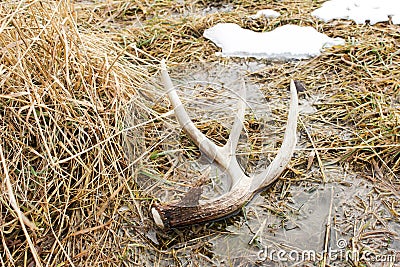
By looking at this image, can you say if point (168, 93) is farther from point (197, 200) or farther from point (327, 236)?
point (327, 236)

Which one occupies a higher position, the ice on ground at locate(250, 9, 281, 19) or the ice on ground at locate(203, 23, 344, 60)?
the ice on ground at locate(250, 9, 281, 19)

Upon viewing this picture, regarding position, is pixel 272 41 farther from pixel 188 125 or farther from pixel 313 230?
pixel 313 230

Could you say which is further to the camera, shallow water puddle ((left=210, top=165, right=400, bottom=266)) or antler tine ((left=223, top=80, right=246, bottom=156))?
antler tine ((left=223, top=80, right=246, bottom=156))

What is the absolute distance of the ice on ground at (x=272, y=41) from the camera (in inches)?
95.0

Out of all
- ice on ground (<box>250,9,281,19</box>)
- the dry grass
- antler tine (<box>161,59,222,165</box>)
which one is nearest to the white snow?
ice on ground (<box>250,9,281,19</box>)

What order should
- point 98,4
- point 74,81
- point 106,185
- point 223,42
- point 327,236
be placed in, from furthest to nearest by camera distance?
point 98,4
point 223,42
point 74,81
point 106,185
point 327,236

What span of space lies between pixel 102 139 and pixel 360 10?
1.72 metres

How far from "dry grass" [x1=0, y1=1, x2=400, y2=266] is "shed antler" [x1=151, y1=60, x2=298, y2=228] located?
48 mm

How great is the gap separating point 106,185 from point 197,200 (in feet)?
1.12

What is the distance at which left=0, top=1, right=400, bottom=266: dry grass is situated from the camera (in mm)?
1526

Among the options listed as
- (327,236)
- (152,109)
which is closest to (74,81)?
(152,109)

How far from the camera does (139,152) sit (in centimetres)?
175

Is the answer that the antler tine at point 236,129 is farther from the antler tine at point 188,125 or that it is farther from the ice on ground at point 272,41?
the ice on ground at point 272,41

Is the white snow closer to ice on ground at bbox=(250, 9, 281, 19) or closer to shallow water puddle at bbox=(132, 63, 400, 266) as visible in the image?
ice on ground at bbox=(250, 9, 281, 19)
